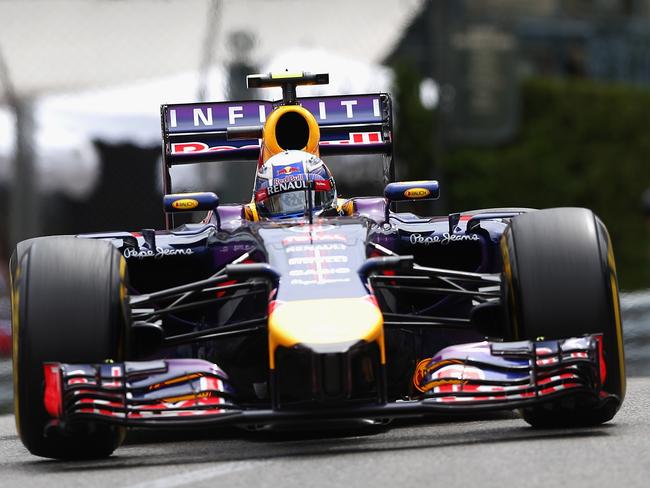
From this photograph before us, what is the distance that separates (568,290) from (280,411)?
1307 millimetres

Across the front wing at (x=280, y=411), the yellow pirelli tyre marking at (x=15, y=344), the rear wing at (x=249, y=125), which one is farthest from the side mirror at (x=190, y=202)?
the rear wing at (x=249, y=125)

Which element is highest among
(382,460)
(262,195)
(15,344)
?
(262,195)

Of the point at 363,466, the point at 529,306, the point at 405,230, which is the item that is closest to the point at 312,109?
the point at 405,230

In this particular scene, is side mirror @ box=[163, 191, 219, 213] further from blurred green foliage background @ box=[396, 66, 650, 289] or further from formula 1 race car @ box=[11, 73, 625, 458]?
blurred green foliage background @ box=[396, 66, 650, 289]

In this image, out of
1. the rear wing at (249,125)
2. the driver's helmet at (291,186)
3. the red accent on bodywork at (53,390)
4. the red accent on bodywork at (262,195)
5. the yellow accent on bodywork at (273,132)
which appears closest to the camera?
the red accent on bodywork at (53,390)

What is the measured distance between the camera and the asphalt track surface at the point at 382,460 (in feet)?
17.9

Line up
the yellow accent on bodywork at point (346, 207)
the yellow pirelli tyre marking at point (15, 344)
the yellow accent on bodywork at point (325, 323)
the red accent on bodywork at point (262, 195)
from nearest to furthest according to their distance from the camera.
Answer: the yellow accent on bodywork at point (325, 323)
the yellow pirelli tyre marking at point (15, 344)
the red accent on bodywork at point (262, 195)
the yellow accent on bodywork at point (346, 207)

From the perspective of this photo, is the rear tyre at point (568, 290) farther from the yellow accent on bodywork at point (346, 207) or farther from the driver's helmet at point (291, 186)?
the yellow accent on bodywork at point (346, 207)

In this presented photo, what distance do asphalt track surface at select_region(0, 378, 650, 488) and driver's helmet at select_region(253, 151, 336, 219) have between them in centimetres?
126

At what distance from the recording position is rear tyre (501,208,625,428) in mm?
6637

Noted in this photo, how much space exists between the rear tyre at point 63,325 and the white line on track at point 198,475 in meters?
0.78

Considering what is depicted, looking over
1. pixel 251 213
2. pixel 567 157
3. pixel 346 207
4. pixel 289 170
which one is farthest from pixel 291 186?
pixel 567 157

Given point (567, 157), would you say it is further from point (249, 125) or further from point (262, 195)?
point (262, 195)

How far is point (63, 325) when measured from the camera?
6504 millimetres
